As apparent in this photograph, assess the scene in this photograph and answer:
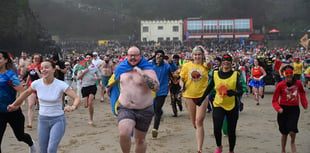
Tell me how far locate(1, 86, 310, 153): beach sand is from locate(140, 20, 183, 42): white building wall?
78.8 meters

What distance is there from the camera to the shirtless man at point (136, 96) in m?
5.32

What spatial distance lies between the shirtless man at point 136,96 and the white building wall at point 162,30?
84325 millimetres

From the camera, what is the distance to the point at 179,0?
4919 inches

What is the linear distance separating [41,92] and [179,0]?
402ft

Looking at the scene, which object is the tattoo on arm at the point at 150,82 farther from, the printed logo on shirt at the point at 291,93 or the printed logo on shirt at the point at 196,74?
the printed logo on shirt at the point at 291,93

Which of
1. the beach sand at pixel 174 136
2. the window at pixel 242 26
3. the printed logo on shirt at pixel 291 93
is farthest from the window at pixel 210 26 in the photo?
the printed logo on shirt at pixel 291 93

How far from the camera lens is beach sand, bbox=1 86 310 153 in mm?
7195

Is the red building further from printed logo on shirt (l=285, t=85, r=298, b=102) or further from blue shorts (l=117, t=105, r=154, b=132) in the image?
blue shorts (l=117, t=105, r=154, b=132)

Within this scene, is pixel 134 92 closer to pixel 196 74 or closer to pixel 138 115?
pixel 138 115

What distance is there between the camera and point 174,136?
8273 millimetres

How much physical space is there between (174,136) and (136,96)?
310 centimetres

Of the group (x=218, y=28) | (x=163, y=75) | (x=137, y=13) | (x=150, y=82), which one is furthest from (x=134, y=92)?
(x=137, y=13)

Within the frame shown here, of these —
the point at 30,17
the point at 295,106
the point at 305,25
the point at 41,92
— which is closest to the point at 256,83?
the point at 295,106

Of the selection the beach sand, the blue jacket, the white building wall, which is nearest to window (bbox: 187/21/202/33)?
the white building wall
